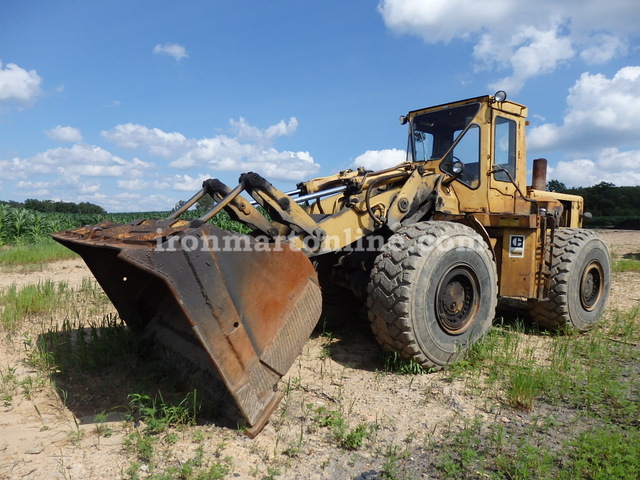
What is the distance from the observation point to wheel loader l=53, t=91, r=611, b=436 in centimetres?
306

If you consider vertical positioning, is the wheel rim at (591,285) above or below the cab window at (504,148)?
below

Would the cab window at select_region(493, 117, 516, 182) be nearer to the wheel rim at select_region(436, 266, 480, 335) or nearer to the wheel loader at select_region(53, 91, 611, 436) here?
the wheel loader at select_region(53, 91, 611, 436)

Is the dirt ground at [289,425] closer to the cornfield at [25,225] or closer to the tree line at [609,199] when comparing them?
the cornfield at [25,225]

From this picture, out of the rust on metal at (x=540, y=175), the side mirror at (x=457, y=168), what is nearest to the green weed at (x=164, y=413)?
the side mirror at (x=457, y=168)

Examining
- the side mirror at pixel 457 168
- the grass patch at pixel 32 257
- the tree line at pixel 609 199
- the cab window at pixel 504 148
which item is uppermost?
the tree line at pixel 609 199

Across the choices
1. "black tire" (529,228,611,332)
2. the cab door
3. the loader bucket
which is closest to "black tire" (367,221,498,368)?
the loader bucket

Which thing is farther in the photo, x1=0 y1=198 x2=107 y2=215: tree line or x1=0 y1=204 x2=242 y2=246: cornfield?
x1=0 y1=198 x2=107 y2=215: tree line

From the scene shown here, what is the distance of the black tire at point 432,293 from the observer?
4.05m

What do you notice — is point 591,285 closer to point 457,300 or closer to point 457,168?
point 457,168

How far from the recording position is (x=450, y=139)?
5.77 meters

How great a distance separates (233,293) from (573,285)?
4.40 meters

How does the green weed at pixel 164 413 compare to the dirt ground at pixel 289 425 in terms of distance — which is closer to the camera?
the dirt ground at pixel 289 425

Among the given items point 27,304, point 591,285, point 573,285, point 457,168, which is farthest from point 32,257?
point 591,285

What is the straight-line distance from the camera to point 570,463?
112 inches
